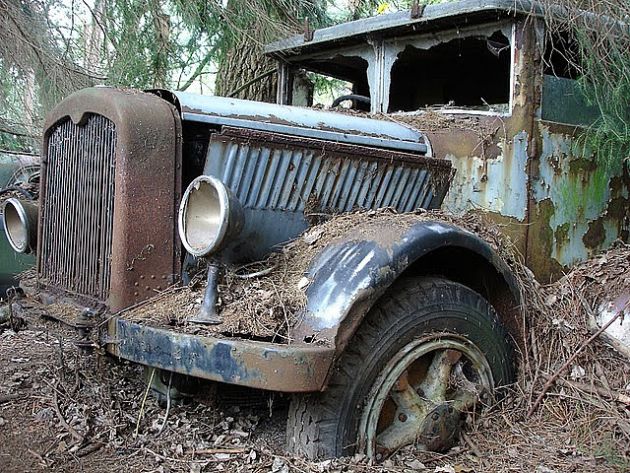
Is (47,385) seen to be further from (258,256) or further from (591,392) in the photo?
(591,392)

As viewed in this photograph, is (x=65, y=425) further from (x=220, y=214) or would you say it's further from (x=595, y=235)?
(x=595, y=235)

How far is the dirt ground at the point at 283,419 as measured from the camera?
2820mm

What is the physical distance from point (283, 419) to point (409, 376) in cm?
69

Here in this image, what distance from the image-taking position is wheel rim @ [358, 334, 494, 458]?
9.02ft

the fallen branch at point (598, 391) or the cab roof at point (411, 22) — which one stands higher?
the cab roof at point (411, 22)

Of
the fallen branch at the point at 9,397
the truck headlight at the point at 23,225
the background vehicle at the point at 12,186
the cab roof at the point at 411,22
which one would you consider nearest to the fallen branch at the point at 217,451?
the fallen branch at the point at 9,397

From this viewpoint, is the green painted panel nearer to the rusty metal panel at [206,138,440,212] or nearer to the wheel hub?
the rusty metal panel at [206,138,440,212]

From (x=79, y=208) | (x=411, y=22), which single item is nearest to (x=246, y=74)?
(x=411, y=22)

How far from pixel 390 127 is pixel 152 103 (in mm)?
1287

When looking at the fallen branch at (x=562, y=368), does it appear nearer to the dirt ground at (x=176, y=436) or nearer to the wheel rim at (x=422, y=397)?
the dirt ground at (x=176, y=436)

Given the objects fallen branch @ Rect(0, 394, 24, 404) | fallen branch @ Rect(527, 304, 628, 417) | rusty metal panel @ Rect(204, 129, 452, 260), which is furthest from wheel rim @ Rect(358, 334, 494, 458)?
fallen branch @ Rect(0, 394, 24, 404)

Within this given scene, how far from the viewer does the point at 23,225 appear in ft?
11.7

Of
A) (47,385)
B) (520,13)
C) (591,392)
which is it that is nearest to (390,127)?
(520,13)

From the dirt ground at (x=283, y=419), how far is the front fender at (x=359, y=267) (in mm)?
502
